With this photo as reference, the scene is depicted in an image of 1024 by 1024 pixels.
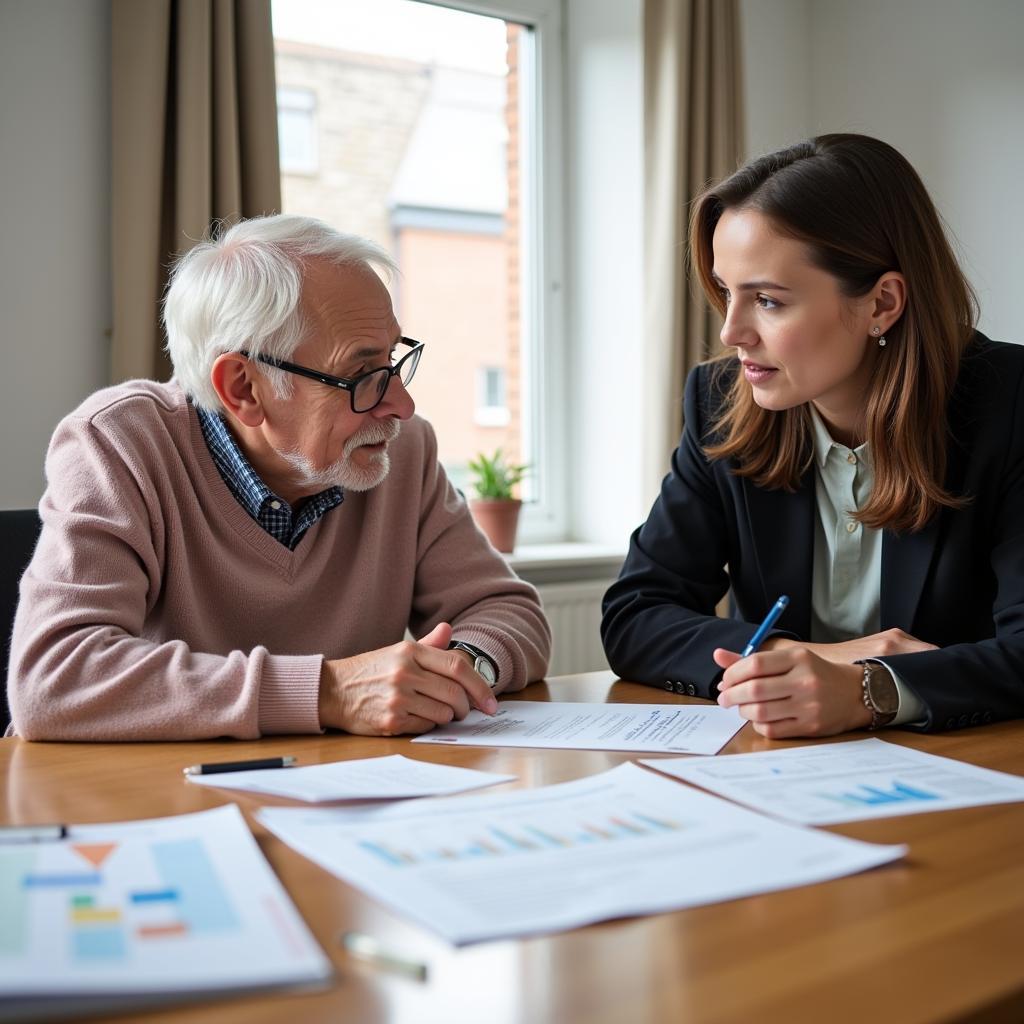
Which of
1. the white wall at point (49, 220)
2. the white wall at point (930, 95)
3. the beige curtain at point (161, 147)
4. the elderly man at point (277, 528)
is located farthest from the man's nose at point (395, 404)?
the white wall at point (930, 95)

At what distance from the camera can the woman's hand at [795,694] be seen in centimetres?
129

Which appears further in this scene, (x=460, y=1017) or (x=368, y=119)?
(x=368, y=119)

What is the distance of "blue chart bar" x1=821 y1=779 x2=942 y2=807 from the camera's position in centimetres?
104

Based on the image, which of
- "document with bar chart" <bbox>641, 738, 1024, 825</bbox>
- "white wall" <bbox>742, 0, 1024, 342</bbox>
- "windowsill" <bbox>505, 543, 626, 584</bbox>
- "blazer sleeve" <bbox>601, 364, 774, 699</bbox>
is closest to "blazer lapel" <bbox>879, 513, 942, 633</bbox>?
"blazer sleeve" <bbox>601, 364, 774, 699</bbox>

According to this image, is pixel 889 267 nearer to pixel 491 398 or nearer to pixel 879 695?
pixel 879 695

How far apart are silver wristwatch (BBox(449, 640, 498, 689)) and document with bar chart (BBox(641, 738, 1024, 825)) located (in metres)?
0.42

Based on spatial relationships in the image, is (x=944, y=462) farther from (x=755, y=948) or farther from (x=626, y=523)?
(x=626, y=523)

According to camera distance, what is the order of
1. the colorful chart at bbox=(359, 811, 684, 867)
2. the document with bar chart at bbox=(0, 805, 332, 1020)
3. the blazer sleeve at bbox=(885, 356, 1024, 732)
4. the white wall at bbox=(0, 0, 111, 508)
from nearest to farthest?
the document with bar chart at bbox=(0, 805, 332, 1020)
the colorful chart at bbox=(359, 811, 684, 867)
the blazer sleeve at bbox=(885, 356, 1024, 732)
the white wall at bbox=(0, 0, 111, 508)

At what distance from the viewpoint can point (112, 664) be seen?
4.33ft

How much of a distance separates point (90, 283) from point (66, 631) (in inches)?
63.0

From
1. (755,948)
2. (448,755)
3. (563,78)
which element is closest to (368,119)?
(563,78)

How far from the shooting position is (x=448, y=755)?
1.23 metres

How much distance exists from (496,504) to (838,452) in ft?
5.29

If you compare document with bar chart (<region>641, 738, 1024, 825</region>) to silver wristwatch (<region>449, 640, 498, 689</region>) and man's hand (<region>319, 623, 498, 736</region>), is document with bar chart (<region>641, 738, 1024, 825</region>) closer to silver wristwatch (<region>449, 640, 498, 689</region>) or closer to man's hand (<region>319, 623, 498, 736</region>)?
man's hand (<region>319, 623, 498, 736</region>)
